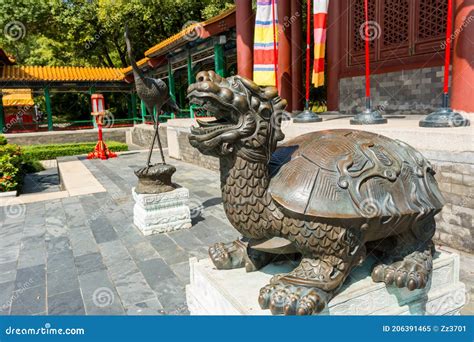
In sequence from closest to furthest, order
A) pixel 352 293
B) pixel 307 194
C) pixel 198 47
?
pixel 307 194 < pixel 352 293 < pixel 198 47

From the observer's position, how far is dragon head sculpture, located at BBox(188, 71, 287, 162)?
1.87m

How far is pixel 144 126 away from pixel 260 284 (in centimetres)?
1724

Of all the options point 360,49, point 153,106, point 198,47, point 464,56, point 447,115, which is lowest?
point 447,115

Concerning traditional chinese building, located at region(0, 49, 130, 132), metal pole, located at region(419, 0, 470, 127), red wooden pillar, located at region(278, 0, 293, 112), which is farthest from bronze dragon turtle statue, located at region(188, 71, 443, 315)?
traditional chinese building, located at region(0, 49, 130, 132)

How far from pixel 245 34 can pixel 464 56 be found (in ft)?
17.9

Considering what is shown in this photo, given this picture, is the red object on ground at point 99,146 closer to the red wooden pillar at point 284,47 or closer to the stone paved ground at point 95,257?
the stone paved ground at point 95,257

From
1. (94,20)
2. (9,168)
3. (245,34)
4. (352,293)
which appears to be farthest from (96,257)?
(94,20)

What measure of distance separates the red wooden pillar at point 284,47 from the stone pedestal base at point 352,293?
7694mm

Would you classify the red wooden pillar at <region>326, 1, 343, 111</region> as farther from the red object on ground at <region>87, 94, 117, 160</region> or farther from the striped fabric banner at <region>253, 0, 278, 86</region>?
the red object on ground at <region>87, 94, 117, 160</region>

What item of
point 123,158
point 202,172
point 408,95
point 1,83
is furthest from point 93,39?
point 408,95

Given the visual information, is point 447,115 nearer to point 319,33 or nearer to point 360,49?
point 319,33

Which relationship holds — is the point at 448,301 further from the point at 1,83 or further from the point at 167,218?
the point at 1,83

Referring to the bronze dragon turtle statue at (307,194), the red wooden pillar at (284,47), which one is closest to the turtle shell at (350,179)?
the bronze dragon turtle statue at (307,194)

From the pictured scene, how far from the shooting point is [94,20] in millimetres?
21234
